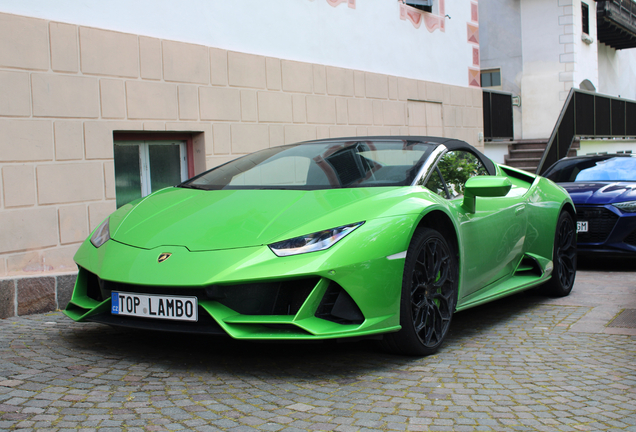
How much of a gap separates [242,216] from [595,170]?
20.3ft

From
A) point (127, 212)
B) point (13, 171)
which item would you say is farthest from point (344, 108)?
point (127, 212)

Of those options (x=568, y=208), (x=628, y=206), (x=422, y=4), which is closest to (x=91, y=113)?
(x=568, y=208)

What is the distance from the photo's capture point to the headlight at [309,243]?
316 centimetres

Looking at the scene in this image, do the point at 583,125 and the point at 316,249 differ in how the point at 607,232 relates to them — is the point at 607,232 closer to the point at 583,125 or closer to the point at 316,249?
the point at 316,249

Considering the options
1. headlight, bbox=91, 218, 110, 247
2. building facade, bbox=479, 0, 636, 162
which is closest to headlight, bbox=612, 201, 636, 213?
headlight, bbox=91, 218, 110, 247

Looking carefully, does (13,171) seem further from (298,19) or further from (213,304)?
(298,19)

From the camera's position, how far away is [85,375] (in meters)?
3.15

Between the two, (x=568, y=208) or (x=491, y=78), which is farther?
(x=491, y=78)

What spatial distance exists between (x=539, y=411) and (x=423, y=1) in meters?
9.54

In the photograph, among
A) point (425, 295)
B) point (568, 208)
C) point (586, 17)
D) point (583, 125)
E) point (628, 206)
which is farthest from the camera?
point (586, 17)

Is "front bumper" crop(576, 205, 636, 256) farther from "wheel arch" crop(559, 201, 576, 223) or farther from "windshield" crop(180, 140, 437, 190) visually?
"windshield" crop(180, 140, 437, 190)

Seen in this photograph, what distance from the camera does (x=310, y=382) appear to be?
3.16 meters

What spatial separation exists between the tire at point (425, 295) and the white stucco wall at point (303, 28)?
391 centimetres

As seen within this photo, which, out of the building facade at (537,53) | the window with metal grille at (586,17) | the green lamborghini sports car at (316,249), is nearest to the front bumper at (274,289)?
the green lamborghini sports car at (316,249)
